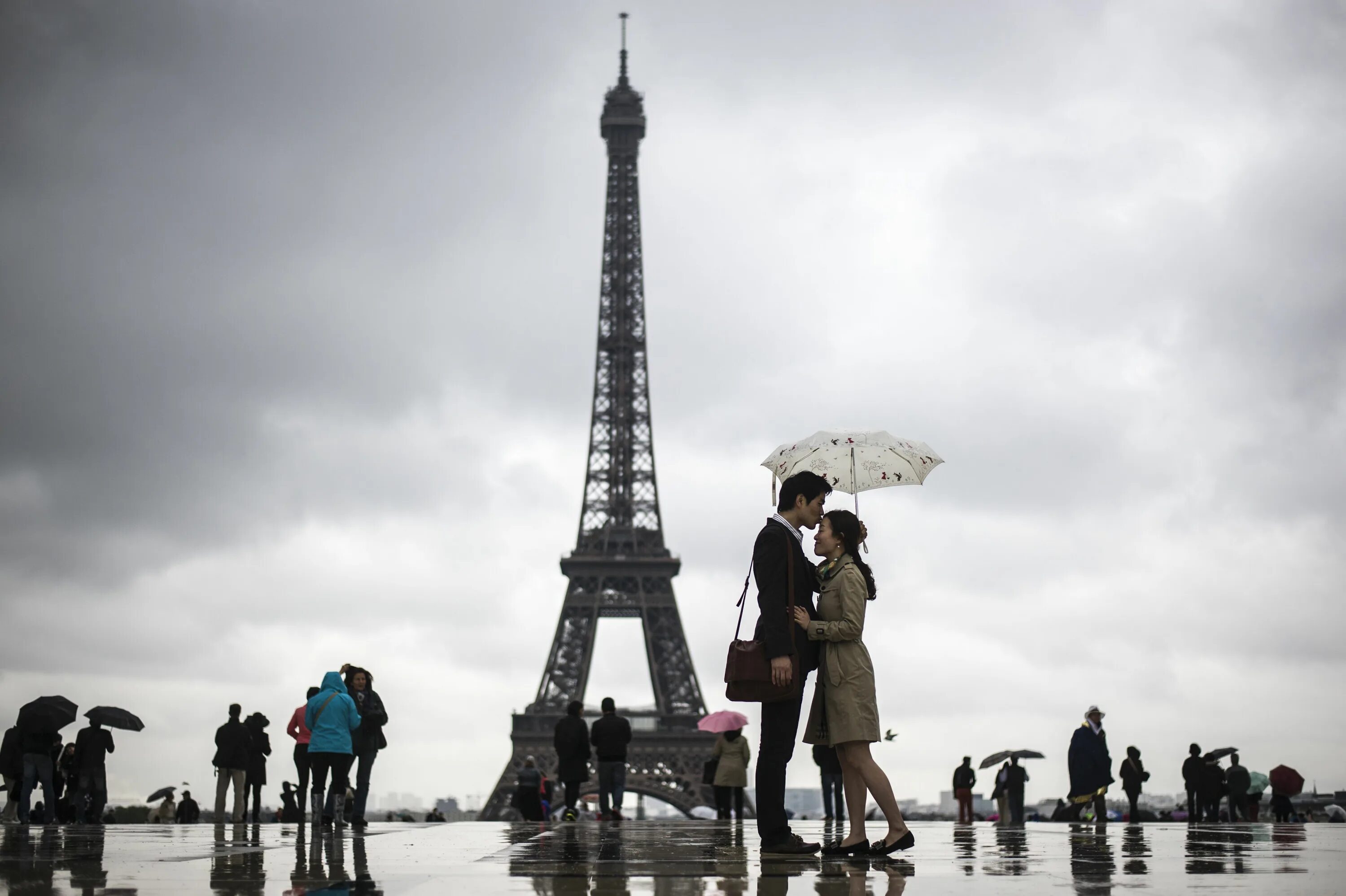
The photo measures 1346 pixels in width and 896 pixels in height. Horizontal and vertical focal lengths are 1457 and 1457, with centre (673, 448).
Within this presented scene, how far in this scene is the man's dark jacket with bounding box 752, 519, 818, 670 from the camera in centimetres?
814

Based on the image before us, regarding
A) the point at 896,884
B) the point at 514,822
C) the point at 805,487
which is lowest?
the point at 514,822

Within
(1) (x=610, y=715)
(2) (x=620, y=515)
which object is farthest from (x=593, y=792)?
(1) (x=610, y=715)

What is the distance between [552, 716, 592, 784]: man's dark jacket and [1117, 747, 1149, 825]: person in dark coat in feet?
27.5

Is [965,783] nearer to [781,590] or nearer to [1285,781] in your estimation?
[1285,781]

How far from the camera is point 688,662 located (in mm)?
65875

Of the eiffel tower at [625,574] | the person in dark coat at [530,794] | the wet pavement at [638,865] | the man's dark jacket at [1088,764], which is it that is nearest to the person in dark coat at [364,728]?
the wet pavement at [638,865]

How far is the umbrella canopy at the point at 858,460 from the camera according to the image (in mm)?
11711

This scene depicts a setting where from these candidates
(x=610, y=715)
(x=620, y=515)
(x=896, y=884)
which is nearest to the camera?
(x=896, y=884)

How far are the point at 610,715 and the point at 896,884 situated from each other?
14.3 meters

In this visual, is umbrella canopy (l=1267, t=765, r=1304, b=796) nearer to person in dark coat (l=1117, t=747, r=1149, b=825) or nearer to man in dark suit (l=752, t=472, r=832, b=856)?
person in dark coat (l=1117, t=747, r=1149, b=825)

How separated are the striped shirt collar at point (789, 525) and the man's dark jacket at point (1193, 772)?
59.0 feet

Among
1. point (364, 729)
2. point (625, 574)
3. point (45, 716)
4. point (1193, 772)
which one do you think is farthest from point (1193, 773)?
point (625, 574)

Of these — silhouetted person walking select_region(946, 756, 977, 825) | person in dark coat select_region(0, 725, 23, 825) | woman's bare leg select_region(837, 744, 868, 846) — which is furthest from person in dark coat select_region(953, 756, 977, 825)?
woman's bare leg select_region(837, 744, 868, 846)

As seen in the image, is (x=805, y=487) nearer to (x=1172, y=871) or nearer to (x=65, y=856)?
(x=1172, y=871)
